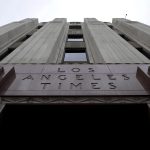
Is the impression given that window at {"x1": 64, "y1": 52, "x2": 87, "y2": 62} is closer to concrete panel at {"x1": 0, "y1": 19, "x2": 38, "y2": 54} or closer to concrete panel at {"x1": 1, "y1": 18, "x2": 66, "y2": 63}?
concrete panel at {"x1": 1, "y1": 18, "x2": 66, "y2": 63}

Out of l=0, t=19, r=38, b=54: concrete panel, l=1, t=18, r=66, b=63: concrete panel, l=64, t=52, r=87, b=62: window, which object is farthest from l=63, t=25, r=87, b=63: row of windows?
l=0, t=19, r=38, b=54: concrete panel

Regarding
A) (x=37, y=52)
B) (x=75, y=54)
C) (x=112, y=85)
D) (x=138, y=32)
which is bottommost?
(x=75, y=54)

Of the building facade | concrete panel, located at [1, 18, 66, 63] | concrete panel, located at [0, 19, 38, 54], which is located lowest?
concrete panel, located at [0, 19, 38, 54]

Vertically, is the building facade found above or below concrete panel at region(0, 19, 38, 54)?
above

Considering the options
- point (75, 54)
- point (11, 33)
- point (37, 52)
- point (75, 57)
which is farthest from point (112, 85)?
point (11, 33)

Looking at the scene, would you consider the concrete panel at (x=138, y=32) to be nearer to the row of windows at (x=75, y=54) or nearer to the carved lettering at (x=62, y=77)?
the row of windows at (x=75, y=54)

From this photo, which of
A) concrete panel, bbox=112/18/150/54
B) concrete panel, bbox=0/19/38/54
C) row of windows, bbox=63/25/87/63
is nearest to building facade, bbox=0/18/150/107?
row of windows, bbox=63/25/87/63

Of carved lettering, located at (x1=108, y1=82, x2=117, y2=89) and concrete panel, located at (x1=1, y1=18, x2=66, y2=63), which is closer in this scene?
carved lettering, located at (x1=108, y1=82, x2=117, y2=89)

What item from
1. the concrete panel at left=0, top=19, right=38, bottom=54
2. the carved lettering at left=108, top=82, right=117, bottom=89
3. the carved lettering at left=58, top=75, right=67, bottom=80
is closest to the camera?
the carved lettering at left=108, top=82, right=117, bottom=89

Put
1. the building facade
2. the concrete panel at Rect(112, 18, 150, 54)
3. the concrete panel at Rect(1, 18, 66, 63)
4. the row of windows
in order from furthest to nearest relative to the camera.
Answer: the concrete panel at Rect(112, 18, 150, 54)
the row of windows
the concrete panel at Rect(1, 18, 66, 63)
the building facade

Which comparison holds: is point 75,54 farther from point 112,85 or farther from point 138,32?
point 112,85
